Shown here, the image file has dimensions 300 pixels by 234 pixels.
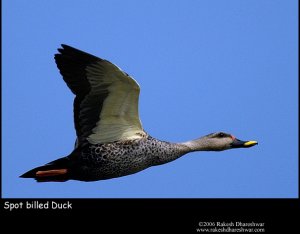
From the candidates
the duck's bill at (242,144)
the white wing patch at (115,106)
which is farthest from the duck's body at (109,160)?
the duck's bill at (242,144)

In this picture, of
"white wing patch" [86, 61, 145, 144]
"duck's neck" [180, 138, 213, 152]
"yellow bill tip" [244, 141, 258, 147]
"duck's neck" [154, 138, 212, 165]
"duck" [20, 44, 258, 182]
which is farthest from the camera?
"yellow bill tip" [244, 141, 258, 147]

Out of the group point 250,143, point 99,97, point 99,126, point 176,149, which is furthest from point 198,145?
point 99,97

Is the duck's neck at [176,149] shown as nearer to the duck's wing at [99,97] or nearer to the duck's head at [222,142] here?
the duck's head at [222,142]

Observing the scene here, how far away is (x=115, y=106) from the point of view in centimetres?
3928

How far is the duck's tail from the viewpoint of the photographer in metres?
39.0

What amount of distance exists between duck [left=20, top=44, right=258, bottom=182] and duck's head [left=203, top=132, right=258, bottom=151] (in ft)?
4.57

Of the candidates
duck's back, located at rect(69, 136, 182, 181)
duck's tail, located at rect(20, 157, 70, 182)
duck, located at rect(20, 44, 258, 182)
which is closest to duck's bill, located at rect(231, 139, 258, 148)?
duck's back, located at rect(69, 136, 182, 181)

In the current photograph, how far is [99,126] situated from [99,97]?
531mm

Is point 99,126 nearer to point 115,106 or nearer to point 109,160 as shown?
point 115,106

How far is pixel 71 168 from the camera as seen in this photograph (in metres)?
39.1

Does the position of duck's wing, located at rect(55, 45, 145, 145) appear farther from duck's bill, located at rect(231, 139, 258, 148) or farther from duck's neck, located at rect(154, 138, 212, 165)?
duck's bill, located at rect(231, 139, 258, 148)
